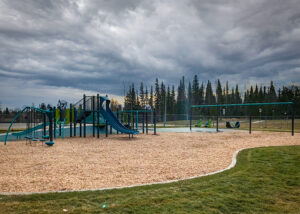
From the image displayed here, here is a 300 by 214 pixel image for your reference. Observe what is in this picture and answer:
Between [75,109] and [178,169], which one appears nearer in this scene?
[178,169]

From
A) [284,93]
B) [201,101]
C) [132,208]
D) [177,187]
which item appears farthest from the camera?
[201,101]

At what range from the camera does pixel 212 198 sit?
365cm

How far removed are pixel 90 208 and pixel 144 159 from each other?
4149 millimetres

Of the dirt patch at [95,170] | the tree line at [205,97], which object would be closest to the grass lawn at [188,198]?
the dirt patch at [95,170]

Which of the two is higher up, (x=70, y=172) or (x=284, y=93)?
(x=284, y=93)

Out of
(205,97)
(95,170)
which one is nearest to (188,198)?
(95,170)

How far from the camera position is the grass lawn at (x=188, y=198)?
3.27m

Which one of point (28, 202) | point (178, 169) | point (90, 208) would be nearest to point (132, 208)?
point (90, 208)

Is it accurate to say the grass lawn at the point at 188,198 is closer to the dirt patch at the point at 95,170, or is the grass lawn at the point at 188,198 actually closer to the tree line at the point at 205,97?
the dirt patch at the point at 95,170

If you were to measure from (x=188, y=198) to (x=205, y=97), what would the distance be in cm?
7479

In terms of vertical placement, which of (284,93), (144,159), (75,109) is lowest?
(144,159)

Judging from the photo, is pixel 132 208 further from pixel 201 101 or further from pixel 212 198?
pixel 201 101

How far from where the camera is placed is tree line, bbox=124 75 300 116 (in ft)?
195

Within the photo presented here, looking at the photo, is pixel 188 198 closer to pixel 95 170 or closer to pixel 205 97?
pixel 95 170
